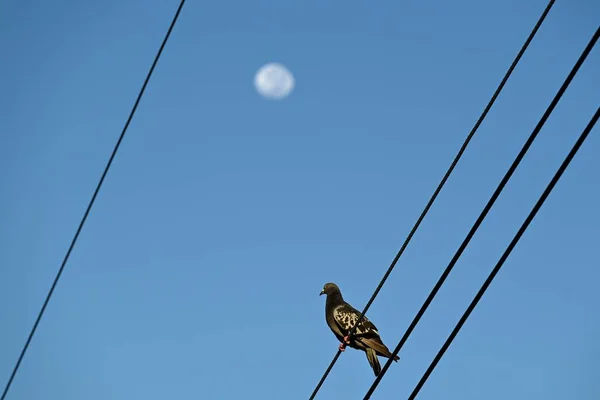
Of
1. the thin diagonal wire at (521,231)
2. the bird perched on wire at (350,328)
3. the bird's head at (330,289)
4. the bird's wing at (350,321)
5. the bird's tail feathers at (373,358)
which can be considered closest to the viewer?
the thin diagonal wire at (521,231)

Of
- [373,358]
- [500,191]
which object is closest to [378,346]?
[373,358]

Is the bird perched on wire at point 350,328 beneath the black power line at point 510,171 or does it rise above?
beneath

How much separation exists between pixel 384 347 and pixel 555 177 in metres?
5.14

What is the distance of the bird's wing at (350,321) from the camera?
8570mm

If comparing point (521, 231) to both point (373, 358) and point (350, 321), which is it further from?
point (350, 321)

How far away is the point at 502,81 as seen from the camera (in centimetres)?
432

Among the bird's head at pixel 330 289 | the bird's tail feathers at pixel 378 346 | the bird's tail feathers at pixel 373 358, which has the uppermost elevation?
the bird's tail feathers at pixel 378 346

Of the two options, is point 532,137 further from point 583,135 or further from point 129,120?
point 129,120

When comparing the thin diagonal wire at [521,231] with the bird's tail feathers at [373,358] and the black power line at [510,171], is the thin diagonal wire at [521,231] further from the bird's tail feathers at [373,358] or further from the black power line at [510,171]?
the bird's tail feathers at [373,358]

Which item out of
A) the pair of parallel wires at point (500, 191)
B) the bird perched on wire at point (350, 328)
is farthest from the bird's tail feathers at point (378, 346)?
the pair of parallel wires at point (500, 191)

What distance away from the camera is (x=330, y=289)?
438 inches

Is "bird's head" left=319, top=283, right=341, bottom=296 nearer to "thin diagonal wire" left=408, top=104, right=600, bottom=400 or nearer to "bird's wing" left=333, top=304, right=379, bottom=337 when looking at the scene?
"bird's wing" left=333, top=304, right=379, bottom=337

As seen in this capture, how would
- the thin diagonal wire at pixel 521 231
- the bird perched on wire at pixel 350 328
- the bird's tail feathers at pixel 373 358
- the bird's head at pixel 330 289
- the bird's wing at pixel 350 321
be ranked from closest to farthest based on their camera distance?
the thin diagonal wire at pixel 521 231 < the bird's tail feathers at pixel 373 358 < the bird perched on wire at pixel 350 328 < the bird's wing at pixel 350 321 < the bird's head at pixel 330 289

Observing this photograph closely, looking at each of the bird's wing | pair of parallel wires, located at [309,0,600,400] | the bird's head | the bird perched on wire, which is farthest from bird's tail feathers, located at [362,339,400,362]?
pair of parallel wires, located at [309,0,600,400]
